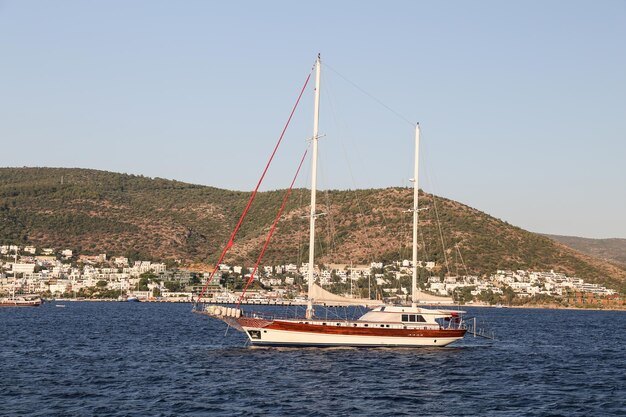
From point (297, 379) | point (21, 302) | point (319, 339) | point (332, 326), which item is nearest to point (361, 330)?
point (332, 326)

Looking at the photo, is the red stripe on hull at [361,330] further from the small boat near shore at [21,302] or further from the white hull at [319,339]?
the small boat near shore at [21,302]

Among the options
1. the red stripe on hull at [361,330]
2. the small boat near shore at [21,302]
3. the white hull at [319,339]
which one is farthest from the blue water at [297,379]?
the small boat near shore at [21,302]

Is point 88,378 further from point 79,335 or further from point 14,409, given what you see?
point 79,335

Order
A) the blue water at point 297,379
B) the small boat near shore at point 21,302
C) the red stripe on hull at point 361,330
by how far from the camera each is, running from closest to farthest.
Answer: the blue water at point 297,379
the red stripe on hull at point 361,330
the small boat near shore at point 21,302

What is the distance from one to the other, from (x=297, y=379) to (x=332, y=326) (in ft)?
44.5

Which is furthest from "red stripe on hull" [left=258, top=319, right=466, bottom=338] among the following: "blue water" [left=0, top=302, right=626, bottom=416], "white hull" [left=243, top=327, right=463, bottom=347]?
"blue water" [left=0, top=302, right=626, bottom=416]

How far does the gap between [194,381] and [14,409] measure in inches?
462

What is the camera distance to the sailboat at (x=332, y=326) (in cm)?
6181

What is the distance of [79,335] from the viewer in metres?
83.6

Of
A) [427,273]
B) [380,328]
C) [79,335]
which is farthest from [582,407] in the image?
[427,273]

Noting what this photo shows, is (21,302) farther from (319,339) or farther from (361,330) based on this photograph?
(361,330)

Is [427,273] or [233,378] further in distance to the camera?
[427,273]

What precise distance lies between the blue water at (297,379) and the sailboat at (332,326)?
0.82m

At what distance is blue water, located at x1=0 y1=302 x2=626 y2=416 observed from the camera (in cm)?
4078
